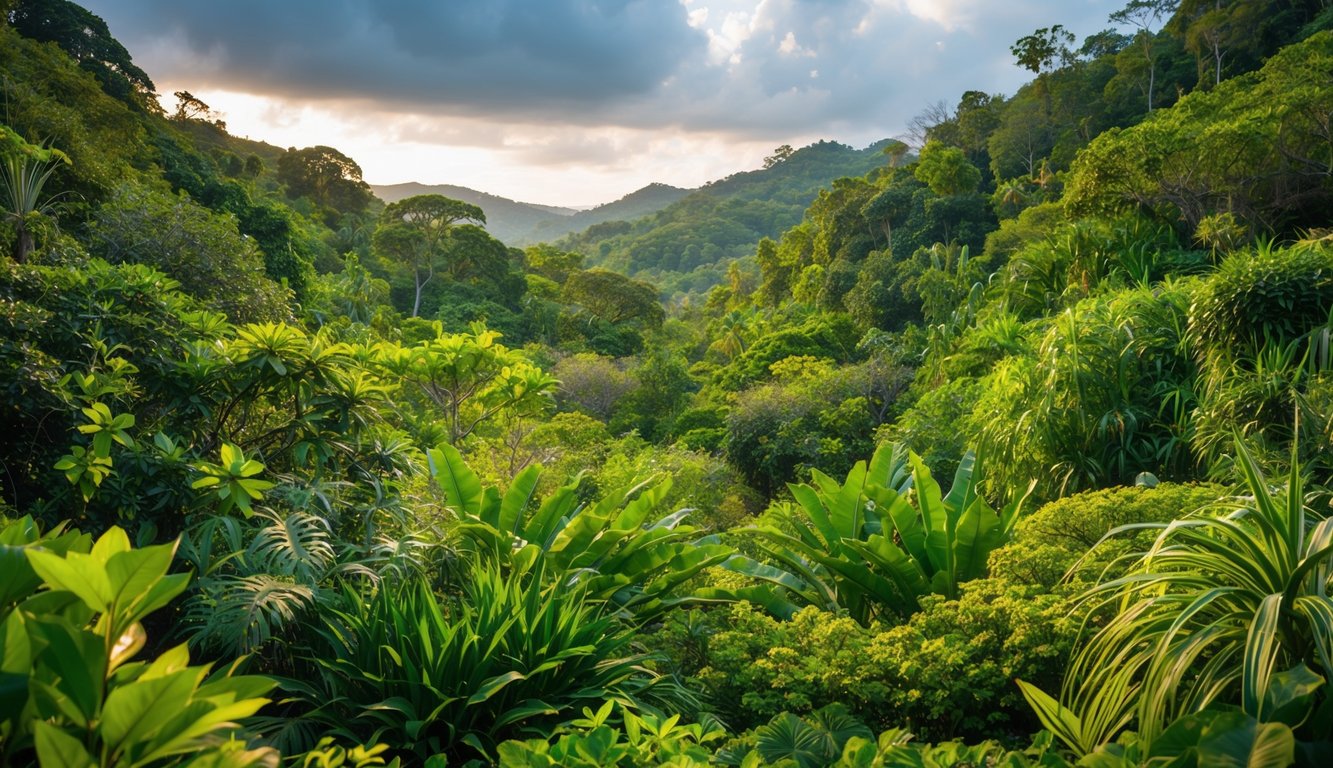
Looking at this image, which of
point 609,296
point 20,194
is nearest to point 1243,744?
point 20,194

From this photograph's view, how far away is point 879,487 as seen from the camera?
4.93m

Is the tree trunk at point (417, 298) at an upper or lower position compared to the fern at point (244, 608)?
upper

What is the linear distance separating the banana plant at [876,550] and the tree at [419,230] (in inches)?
1292

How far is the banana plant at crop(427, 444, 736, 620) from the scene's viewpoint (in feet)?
15.7

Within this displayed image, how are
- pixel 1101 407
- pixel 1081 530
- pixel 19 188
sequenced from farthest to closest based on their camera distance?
pixel 19 188 < pixel 1101 407 < pixel 1081 530

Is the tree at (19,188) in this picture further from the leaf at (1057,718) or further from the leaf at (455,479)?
the leaf at (1057,718)

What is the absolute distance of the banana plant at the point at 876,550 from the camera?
4613 mm

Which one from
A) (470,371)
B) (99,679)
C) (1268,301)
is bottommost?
(470,371)

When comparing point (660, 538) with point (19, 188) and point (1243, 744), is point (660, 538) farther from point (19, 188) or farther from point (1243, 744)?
point (19, 188)

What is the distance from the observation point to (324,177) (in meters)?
41.0

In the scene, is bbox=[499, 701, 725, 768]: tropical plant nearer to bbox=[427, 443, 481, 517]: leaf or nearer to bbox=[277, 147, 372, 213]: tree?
bbox=[427, 443, 481, 517]: leaf

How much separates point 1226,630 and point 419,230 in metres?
37.2

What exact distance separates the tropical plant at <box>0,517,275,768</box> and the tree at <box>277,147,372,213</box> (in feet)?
141

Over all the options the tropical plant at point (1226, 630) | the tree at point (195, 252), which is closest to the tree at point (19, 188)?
the tree at point (195, 252)
